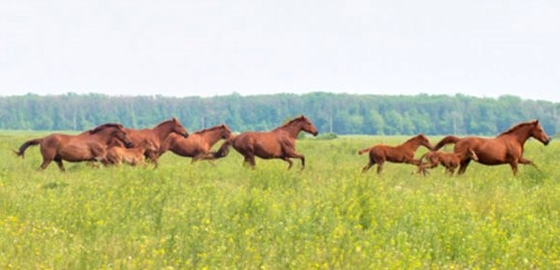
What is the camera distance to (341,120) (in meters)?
158

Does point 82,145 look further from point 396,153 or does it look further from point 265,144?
point 396,153

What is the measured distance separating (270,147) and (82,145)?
533cm

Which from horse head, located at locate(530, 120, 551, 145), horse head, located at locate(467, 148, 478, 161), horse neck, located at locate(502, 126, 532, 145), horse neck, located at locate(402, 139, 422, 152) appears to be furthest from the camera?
horse neck, located at locate(402, 139, 422, 152)

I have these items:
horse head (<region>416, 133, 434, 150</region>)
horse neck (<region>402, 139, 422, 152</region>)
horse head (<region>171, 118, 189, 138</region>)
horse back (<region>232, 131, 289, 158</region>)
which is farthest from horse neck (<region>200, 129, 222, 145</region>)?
horse head (<region>416, 133, 434, 150</region>)

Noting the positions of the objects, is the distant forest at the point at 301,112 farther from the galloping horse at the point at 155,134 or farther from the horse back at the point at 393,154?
the horse back at the point at 393,154

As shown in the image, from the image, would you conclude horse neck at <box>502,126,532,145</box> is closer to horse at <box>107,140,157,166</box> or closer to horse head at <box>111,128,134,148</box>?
horse at <box>107,140,157,166</box>

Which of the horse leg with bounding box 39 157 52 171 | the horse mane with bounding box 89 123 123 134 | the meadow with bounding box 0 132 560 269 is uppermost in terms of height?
the horse mane with bounding box 89 123 123 134

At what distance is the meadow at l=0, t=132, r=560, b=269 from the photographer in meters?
8.77

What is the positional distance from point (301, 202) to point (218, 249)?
17.0 ft

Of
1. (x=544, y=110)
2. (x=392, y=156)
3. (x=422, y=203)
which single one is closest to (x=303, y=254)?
(x=422, y=203)

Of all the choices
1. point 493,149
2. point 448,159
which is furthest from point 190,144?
point 493,149

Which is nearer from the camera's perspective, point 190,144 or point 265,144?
point 265,144

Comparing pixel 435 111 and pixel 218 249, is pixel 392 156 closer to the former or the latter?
pixel 218 249

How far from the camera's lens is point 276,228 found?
431 inches
